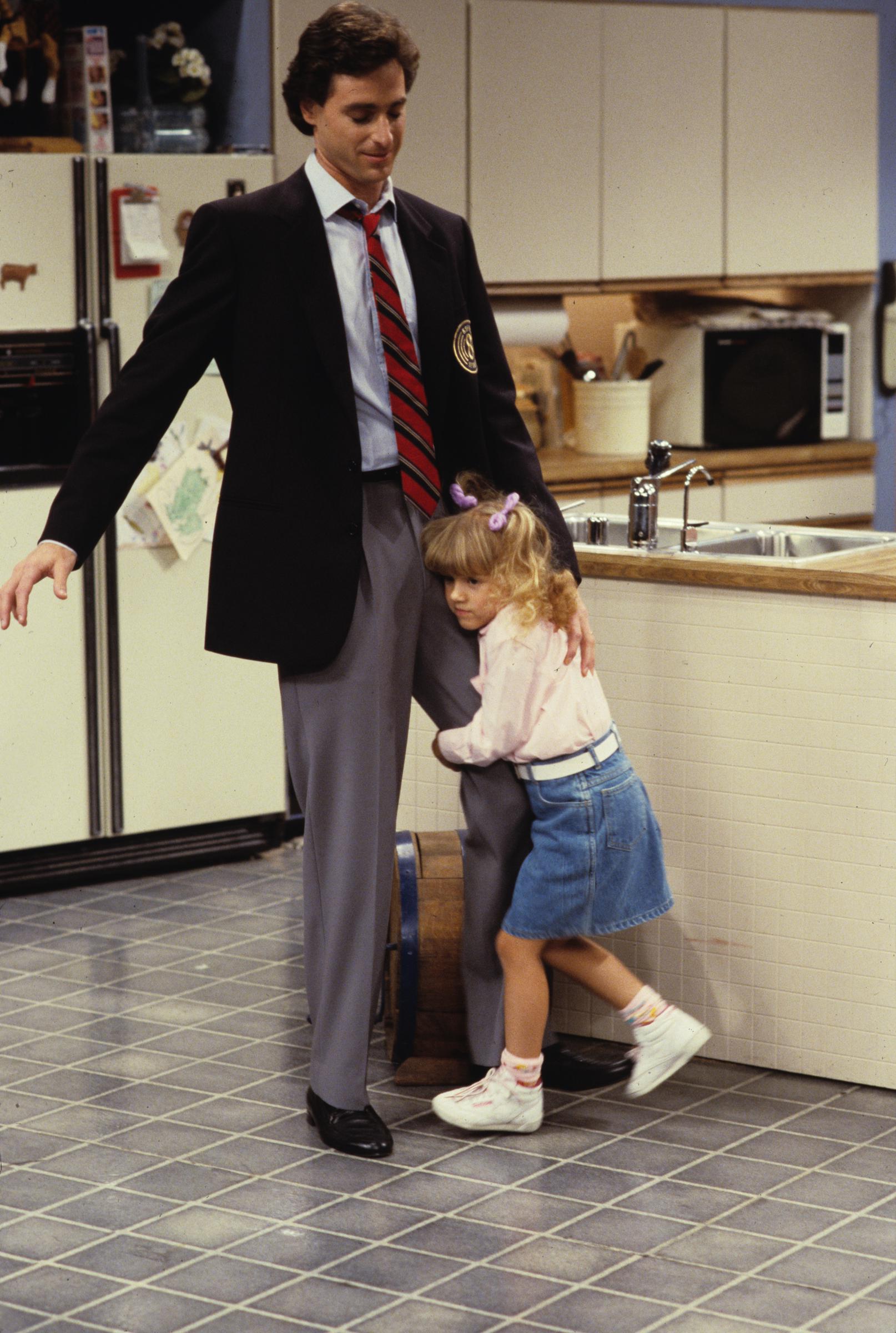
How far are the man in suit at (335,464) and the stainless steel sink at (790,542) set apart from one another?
0.77m

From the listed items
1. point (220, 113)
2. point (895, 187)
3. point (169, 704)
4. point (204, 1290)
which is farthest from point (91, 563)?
point (895, 187)

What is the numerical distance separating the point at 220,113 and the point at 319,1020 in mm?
2664

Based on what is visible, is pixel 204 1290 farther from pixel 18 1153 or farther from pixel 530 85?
pixel 530 85

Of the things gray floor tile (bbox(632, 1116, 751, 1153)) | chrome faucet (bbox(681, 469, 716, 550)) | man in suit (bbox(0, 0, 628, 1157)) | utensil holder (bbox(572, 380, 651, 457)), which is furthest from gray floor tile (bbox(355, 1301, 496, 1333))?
utensil holder (bbox(572, 380, 651, 457))

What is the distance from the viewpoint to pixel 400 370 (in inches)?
118

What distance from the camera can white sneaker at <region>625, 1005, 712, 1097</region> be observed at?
3127mm

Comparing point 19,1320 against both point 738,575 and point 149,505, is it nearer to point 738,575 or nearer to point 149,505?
point 738,575

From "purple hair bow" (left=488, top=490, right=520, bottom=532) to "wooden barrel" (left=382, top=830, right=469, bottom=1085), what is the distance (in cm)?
62

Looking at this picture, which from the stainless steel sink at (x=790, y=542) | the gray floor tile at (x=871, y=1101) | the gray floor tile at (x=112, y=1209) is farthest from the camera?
the stainless steel sink at (x=790, y=542)

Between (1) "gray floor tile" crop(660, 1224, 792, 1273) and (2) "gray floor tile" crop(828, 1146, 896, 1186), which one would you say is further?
(2) "gray floor tile" crop(828, 1146, 896, 1186)

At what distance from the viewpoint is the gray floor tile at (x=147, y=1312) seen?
2494 mm

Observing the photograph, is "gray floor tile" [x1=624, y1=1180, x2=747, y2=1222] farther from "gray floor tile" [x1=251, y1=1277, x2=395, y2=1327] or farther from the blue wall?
the blue wall

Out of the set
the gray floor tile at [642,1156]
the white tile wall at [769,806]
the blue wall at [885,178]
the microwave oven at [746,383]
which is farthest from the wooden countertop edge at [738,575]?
the blue wall at [885,178]

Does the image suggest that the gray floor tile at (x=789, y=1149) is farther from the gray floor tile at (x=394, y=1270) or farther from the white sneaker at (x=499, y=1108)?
the gray floor tile at (x=394, y=1270)
